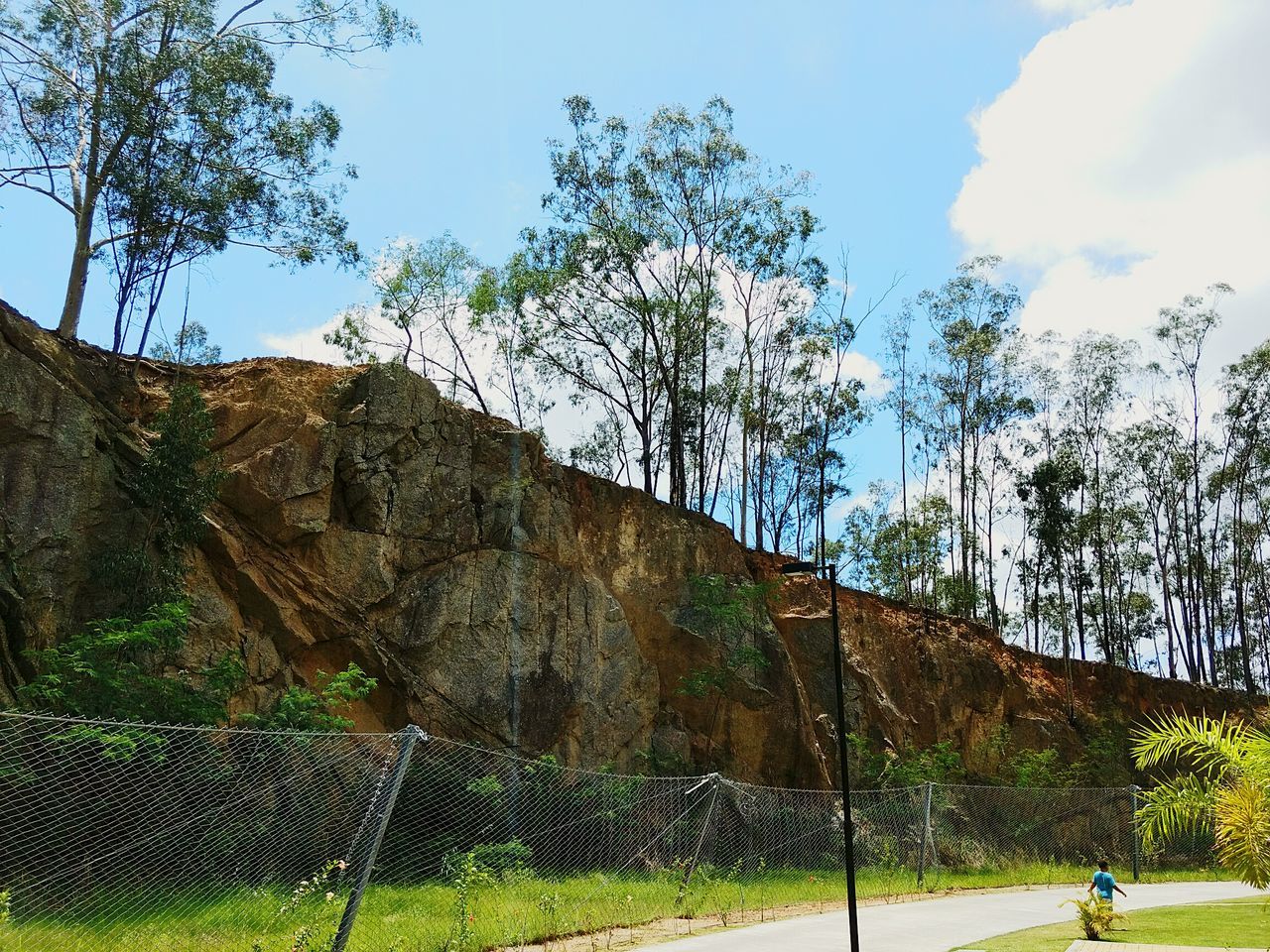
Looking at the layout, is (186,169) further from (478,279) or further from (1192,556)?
(1192,556)

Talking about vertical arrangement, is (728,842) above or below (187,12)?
below

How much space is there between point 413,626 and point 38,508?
6.66m

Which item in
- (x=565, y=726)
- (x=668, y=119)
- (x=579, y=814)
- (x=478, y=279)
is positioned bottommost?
(x=579, y=814)

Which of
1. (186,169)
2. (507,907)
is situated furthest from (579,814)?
(186,169)

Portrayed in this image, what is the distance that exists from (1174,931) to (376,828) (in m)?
12.2

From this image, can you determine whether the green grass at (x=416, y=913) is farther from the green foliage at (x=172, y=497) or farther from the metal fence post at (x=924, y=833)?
the green foliage at (x=172, y=497)

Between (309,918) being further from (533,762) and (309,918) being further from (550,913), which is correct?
(533,762)

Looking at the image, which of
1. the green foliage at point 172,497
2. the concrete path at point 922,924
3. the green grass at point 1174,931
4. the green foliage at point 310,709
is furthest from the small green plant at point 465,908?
the green foliage at point 172,497

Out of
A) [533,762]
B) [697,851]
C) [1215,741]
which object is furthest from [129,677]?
[1215,741]

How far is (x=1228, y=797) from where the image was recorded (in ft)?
28.0

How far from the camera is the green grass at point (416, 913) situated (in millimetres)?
7746

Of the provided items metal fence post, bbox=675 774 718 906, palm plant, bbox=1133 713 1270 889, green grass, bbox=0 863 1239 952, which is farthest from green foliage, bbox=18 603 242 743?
palm plant, bbox=1133 713 1270 889

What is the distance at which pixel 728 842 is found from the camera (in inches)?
779

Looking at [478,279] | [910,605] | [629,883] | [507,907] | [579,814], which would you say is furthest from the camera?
[910,605]
